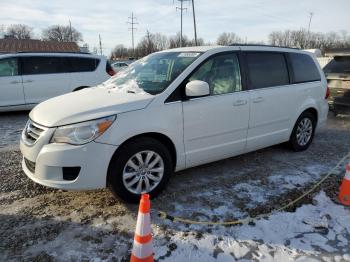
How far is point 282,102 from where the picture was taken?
5113mm

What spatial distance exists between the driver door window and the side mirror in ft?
0.56

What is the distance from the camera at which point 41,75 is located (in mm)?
9055

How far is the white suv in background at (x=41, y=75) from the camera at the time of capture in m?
8.63

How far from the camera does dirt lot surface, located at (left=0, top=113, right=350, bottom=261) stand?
2.94 meters

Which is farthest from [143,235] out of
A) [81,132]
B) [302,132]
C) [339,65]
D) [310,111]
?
[339,65]

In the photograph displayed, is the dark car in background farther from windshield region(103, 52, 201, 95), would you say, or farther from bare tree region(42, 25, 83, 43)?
bare tree region(42, 25, 83, 43)

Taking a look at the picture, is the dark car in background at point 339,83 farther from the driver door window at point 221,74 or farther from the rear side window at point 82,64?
the rear side window at point 82,64

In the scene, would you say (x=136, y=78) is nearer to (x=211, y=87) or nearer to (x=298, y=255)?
(x=211, y=87)

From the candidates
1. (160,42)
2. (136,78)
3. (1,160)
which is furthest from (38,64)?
(160,42)

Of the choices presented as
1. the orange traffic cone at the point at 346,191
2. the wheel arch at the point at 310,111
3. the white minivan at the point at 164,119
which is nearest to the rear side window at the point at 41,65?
the white minivan at the point at 164,119

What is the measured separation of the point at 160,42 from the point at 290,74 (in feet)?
287

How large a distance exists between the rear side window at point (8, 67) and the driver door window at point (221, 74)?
647 cm

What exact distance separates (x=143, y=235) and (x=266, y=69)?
346 centimetres

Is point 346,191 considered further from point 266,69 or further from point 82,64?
point 82,64
